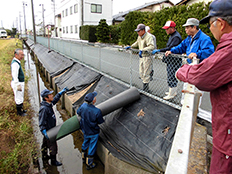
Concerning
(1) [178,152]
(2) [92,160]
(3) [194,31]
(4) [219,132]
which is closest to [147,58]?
(3) [194,31]

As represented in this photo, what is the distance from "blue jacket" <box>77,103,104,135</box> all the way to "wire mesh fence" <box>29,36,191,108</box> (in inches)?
62.0

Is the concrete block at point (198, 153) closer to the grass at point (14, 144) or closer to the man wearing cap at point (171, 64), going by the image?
the man wearing cap at point (171, 64)

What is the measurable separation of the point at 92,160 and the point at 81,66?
567 cm

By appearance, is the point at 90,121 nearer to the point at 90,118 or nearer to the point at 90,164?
the point at 90,118

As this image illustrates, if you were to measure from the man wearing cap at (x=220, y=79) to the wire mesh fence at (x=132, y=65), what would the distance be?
2.06m

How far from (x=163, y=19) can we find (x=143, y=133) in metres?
11.1

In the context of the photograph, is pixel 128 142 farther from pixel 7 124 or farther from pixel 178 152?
pixel 7 124

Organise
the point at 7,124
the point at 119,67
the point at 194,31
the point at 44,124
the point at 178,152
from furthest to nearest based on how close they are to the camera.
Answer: the point at 119,67 < the point at 7,124 < the point at 44,124 < the point at 194,31 < the point at 178,152

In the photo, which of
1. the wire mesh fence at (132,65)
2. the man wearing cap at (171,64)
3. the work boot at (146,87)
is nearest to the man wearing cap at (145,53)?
the work boot at (146,87)

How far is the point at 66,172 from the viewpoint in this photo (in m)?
4.05

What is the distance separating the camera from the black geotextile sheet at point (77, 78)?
682 centimetres

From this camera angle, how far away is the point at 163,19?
1230 centimetres

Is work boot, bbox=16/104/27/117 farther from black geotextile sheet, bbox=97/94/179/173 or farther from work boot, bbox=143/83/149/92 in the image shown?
work boot, bbox=143/83/149/92

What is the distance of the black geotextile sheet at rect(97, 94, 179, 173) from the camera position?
3035 millimetres
